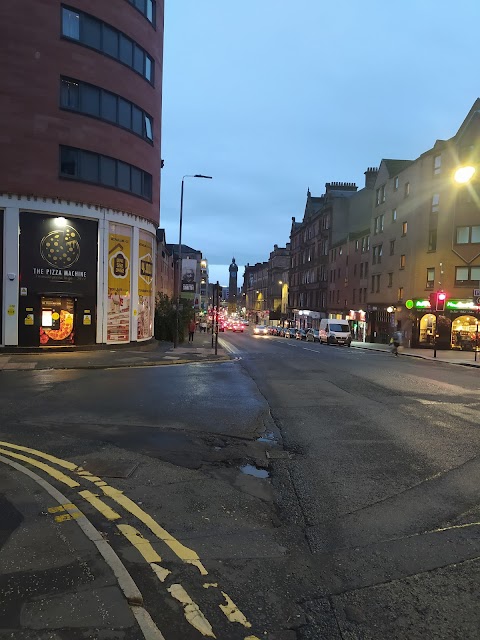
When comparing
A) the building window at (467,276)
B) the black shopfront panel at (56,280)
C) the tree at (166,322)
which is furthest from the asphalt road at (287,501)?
the building window at (467,276)

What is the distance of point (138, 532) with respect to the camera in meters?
4.73

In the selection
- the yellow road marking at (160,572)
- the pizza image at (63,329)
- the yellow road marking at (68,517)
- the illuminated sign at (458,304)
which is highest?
the illuminated sign at (458,304)

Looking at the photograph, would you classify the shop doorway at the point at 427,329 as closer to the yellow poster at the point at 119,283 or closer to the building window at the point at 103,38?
the yellow poster at the point at 119,283

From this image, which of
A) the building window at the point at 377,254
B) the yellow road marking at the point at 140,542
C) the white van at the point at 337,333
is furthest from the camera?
the building window at the point at 377,254

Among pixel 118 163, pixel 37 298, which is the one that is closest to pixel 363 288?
pixel 118 163

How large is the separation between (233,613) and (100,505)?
2407 mm

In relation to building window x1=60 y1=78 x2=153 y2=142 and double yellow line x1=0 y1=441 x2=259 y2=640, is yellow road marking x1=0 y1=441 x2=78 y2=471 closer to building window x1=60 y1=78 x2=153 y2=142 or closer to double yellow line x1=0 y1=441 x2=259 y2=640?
double yellow line x1=0 y1=441 x2=259 y2=640

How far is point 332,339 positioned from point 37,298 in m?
28.8

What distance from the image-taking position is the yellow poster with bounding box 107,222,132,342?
2595 cm

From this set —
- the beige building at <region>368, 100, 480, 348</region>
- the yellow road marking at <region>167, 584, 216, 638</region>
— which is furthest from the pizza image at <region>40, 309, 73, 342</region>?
the beige building at <region>368, 100, 480, 348</region>

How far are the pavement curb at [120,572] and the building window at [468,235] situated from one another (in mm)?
38576

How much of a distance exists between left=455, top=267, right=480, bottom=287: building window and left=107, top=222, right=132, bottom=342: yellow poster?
2585 cm

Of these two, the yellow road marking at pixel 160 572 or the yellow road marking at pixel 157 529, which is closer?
the yellow road marking at pixel 160 572

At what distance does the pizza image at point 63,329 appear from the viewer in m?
24.3
